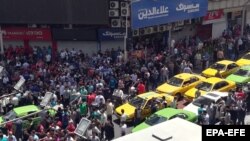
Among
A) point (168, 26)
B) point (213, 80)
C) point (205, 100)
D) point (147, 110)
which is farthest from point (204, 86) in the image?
point (168, 26)

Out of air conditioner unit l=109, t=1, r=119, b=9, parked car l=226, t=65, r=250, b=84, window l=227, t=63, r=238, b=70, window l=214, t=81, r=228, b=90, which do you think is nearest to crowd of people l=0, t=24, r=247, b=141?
window l=227, t=63, r=238, b=70

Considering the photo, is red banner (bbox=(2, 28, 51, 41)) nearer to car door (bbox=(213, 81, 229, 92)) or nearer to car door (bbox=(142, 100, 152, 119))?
car door (bbox=(142, 100, 152, 119))

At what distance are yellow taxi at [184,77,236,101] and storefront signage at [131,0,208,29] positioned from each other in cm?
685

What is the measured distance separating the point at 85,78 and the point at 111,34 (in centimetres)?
641

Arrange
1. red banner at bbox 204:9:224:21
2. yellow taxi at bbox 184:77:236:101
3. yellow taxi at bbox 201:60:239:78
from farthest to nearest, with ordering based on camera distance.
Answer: red banner at bbox 204:9:224:21 → yellow taxi at bbox 201:60:239:78 → yellow taxi at bbox 184:77:236:101

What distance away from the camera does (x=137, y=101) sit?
21656 millimetres

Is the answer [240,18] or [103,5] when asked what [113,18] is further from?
[240,18]

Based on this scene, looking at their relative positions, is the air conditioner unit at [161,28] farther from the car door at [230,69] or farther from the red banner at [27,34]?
the red banner at [27,34]

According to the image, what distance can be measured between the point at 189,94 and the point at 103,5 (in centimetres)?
908

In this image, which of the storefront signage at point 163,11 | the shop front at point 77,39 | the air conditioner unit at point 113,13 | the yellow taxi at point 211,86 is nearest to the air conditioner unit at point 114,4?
the air conditioner unit at point 113,13

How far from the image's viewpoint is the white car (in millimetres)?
21109

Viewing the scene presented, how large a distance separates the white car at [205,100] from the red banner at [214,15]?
13.8m

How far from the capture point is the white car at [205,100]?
69.3ft

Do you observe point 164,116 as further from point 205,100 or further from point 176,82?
point 176,82
